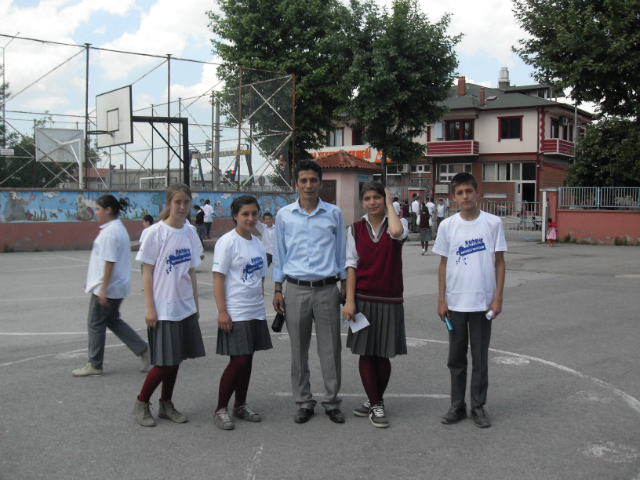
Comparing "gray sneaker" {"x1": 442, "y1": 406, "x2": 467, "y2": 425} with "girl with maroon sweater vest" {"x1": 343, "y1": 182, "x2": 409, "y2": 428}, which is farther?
"gray sneaker" {"x1": 442, "y1": 406, "x2": 467, "y2": 425}

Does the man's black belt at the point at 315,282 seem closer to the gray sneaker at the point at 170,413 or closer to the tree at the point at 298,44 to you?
the gray sneaker at the point at 170,413

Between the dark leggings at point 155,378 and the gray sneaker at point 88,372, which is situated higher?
the dark leggings at point 155,378

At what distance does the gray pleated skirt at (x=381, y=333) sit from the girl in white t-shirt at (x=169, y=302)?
1220mm

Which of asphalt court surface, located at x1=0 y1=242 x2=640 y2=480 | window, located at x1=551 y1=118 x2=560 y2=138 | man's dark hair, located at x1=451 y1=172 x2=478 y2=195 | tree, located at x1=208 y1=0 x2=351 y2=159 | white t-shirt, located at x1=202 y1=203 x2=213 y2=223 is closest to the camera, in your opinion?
asphalt court surface, located at x1=0 y1=242 x2=640 y2=480

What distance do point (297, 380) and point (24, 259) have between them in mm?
14988

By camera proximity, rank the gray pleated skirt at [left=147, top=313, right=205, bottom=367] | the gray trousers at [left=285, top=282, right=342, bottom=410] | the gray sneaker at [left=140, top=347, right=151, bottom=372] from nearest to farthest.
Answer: the gray pleated skirt at [left=147, top=313, right=205, bottom=367], the gray trousers at [left=285, top=282, right=342, bottom=410], the gray sneaker at [left=140, top=347, right=151, bottom=372]

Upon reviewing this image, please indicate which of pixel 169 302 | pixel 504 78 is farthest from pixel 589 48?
pixel 504 78

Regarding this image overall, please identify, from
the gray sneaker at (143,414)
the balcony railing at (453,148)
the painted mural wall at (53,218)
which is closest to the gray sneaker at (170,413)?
the gray sneaker at (143,414)

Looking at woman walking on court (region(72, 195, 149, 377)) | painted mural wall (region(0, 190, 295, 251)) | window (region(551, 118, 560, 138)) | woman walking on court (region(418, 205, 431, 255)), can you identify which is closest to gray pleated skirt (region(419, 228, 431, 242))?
woman walking on court (region(418, 205, 431, 255))

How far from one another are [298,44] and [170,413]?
2693 centimetres

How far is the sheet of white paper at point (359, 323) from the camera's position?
432cm

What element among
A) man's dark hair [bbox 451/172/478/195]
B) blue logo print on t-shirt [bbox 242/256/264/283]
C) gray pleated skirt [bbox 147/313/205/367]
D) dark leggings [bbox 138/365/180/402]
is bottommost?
dark leggings [bbox 138/365/180/402]

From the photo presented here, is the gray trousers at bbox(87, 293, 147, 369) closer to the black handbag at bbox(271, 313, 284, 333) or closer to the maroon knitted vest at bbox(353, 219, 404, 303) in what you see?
the black handbag at bbox(271, 313, 284, 333)

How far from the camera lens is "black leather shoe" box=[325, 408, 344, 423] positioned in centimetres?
443
